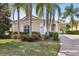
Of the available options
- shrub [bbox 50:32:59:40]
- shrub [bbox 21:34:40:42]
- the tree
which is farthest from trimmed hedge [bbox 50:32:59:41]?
the tree

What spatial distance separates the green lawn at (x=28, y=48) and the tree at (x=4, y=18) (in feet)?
0.50

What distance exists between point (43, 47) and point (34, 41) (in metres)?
0.14

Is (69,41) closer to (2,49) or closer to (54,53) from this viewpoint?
(54,53)

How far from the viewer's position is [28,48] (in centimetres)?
988

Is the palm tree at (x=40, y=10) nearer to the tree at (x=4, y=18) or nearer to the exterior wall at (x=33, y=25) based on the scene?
the exterior wall at (x=33, y=25)

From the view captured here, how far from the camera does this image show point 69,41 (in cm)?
990

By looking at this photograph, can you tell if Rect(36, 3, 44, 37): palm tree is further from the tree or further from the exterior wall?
the tree

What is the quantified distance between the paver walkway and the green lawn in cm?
7

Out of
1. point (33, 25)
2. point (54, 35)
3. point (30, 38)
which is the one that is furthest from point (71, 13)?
point (30, 38)

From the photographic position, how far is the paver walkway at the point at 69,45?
32.2ft

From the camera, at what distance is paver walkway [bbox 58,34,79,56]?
387 inches

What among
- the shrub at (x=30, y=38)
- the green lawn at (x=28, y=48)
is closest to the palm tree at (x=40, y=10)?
the shrub at (x=30, y=38)

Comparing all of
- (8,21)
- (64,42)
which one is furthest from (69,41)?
(8,21)

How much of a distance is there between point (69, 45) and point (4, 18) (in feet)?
2.92
